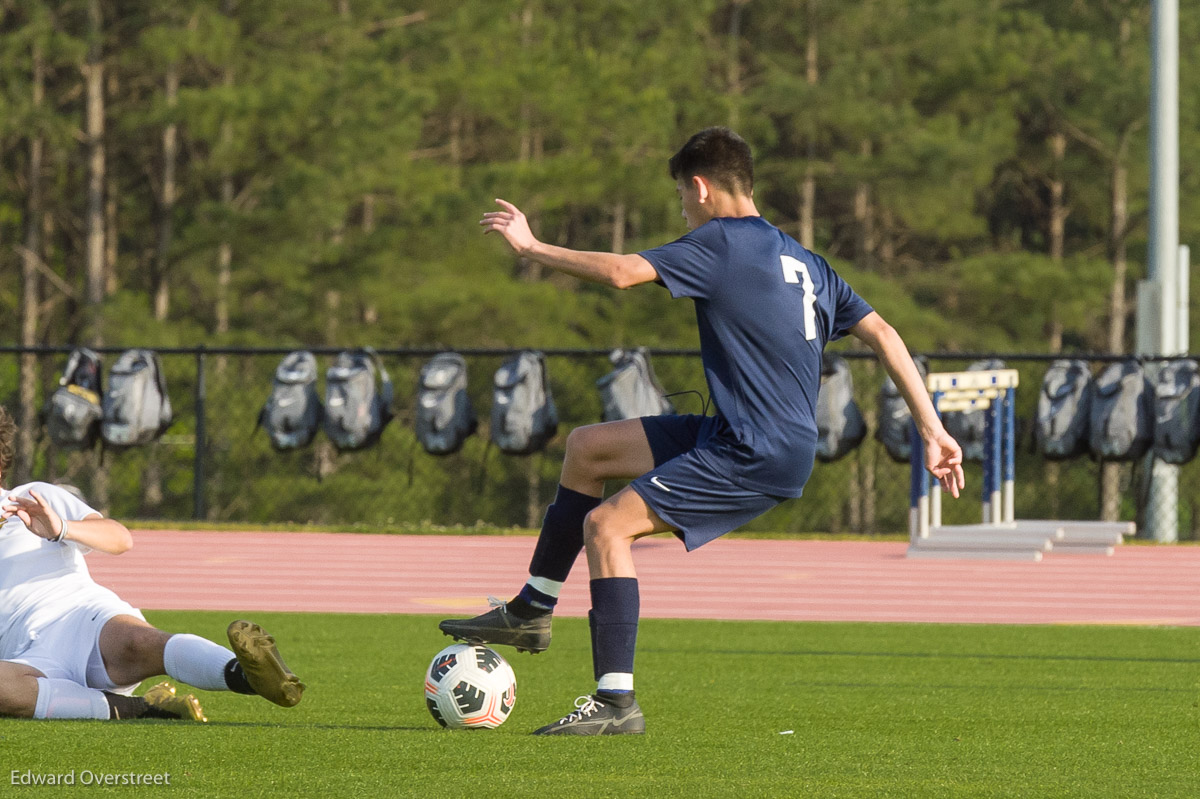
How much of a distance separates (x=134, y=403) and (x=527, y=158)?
64.9 ft

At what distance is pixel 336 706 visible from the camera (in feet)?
19.5

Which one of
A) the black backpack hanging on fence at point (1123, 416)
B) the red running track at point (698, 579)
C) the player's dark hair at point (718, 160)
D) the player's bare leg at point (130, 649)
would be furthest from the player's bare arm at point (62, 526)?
the black backpack hanging on fence at point (1123, 416)

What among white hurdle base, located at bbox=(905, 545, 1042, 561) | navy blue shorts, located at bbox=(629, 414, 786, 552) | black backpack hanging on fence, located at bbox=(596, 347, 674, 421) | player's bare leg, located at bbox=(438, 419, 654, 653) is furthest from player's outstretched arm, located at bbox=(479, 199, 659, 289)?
black backpack hanging on fence, located at bbox=(596, 347, 674, 421)

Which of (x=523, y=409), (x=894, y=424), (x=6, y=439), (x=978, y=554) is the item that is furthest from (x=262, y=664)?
(x=894, y=424)

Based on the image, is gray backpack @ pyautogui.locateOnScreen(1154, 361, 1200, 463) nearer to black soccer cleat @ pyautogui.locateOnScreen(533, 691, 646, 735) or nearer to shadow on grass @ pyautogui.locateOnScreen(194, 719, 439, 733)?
black soccer cleat @ pyautogui.locateOnScreen(533, 691, 646, 735)

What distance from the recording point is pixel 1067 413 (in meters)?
14.4

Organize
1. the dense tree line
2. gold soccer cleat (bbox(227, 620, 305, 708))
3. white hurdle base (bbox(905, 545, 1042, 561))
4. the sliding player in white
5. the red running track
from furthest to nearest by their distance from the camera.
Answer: the dense tree line < white hurdle base (bbox(905, 545, 1042, 561)) < the red running track < the sliding player in white < gold soccer cleat (bbox(227, 620, 305, 708))

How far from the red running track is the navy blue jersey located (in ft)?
15.0

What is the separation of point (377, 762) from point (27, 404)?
23.5 metres

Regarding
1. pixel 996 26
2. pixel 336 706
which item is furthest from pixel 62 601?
pixel 996 26

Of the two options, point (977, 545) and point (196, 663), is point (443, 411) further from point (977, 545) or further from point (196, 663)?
point (196, 663)

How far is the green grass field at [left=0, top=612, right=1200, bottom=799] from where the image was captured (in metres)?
4.33

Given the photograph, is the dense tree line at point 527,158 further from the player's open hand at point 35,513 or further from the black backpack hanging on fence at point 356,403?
the player's open hand at point 35,513

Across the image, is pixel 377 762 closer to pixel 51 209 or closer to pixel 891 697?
pixel 891 697
